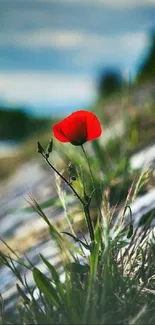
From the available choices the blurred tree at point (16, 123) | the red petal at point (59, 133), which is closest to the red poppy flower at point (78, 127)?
the red petal at point (59, 133)

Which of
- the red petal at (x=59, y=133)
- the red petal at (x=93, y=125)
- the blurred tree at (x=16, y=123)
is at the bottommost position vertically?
the red petal at (x=93, y=125)

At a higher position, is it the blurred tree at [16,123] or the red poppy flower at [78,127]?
the blurred tree at [16,123]

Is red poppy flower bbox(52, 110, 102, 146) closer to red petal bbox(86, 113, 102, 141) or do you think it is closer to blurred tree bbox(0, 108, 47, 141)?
red petal bbox(86, 113, 102, 141)

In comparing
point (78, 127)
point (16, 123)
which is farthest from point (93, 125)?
point (16, 123)

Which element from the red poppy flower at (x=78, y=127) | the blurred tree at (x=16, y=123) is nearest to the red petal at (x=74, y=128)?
the red poppy flower at (x=78, y=127)

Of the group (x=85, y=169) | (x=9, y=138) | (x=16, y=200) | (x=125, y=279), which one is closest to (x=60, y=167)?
(x=16, y=200)

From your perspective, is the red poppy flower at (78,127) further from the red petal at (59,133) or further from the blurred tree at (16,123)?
the blurred tree at (16,123)

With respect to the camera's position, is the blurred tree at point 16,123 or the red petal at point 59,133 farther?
the blurred tree at point 16,123

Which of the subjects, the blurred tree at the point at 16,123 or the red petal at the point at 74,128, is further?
the blurred tree at the point at 16,123

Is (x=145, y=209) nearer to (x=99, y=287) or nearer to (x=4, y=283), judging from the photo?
(x=4, y=283)

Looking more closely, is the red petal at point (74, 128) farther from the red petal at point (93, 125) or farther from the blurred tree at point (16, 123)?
the blurred tree at point (16, 123)
